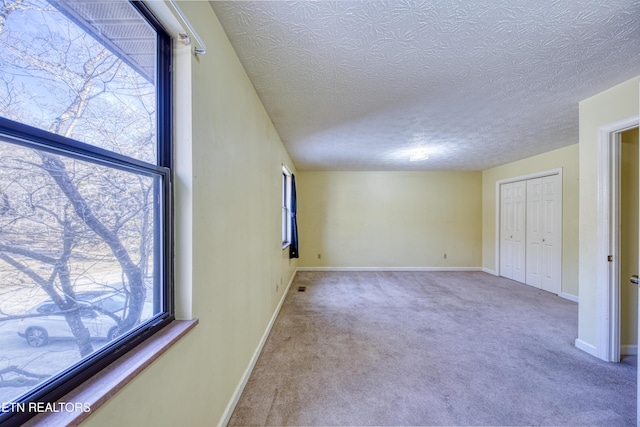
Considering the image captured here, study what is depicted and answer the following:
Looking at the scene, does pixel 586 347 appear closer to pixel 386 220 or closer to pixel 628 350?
pixel 628 350

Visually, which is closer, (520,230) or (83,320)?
(83,320)

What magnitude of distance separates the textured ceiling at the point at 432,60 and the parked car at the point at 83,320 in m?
1.39

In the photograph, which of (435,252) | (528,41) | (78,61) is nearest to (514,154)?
(435,252)

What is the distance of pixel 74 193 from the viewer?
66 centimetres

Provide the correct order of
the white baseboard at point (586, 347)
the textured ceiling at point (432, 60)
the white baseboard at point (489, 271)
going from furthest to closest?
the white baseboard at point (489, 271) < the white baseboard at point (586, 347) < the textured ceiling at point (432, 60)

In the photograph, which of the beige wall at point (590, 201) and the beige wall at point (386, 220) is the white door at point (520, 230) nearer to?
the beige wall at point (386, 220)

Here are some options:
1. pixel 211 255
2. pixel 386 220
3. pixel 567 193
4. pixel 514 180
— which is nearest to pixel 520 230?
pixel 514 180

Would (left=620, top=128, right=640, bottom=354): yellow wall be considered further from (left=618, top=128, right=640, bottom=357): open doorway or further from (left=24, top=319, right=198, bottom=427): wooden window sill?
(left=24, top=319, right=198, bottom=427): wooden window sill

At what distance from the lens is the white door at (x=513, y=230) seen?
452 cm

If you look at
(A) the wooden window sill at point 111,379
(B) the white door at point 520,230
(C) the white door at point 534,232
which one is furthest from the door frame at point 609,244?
(A) the wooden window sill at point 111,379

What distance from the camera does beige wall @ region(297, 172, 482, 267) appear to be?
562cm

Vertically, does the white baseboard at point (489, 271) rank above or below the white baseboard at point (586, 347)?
below

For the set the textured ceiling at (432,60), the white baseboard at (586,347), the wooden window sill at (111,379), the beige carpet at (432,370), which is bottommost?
the beige carpet at (432,370)

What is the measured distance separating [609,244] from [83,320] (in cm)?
341
